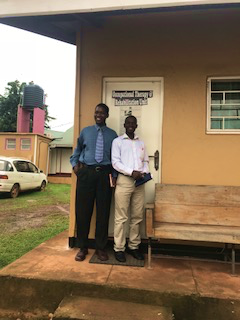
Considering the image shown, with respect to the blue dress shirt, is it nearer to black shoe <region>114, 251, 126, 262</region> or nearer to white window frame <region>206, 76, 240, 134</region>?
black shoe <region>114, 251, 126, 262</region>

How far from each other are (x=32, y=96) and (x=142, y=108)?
617 inches

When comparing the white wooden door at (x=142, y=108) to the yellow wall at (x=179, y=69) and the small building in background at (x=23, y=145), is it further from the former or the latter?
the small building in background at (x=23, y=145)

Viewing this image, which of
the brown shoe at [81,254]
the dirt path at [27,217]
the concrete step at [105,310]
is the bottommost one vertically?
the dirt path at [27,217]

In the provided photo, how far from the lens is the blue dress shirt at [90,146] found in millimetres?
3492

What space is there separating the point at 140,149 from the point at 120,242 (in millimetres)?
1200

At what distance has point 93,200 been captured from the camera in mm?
3533

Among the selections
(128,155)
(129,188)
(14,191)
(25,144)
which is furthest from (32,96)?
(129,188)

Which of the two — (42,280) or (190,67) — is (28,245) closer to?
(42,280)

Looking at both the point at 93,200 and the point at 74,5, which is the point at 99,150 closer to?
the point at 93,200

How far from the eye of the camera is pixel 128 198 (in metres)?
3.43

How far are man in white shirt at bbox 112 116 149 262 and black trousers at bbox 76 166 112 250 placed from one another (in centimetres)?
15

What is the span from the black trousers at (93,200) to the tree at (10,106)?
27658 mm

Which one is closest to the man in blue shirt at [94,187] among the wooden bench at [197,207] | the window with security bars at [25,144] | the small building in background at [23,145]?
the wooden bench at [197,207]

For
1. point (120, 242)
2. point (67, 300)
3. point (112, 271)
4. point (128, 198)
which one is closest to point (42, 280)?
point (67, 300)
